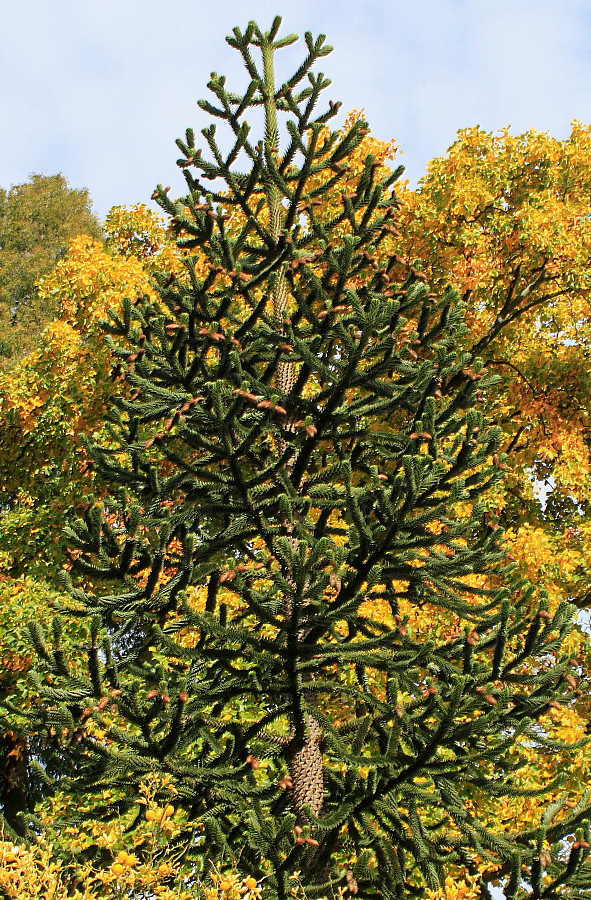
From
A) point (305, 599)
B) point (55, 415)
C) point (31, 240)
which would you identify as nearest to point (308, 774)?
point (305, 599)

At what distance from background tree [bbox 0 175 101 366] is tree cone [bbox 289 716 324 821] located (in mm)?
17210

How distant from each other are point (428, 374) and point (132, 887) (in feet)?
14.1

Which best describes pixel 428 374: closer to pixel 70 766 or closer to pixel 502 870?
pixel 70 766

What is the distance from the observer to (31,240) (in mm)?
27094

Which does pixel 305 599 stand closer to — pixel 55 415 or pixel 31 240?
pixel 55 415

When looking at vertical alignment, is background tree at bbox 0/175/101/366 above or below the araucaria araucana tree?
above

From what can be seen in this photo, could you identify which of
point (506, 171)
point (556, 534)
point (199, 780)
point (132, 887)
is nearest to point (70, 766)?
point (199, 780)

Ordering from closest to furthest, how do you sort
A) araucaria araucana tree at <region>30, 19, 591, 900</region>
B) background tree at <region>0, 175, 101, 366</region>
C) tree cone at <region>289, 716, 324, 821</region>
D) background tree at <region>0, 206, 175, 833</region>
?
araucaria araucana tree at <region>30, 19, 591, 900</region> → tree cone at <region>289, 716, 324, 821</region> → background tree at <region>0, 206, 175, 833</region> → background tree at <region>0, 175, 101, 366</region>

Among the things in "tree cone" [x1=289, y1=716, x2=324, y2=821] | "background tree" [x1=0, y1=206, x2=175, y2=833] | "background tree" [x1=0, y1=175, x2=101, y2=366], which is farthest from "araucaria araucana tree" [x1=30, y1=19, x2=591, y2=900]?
"background tree" [x1=0, y1=175, x2=101, y2=366]

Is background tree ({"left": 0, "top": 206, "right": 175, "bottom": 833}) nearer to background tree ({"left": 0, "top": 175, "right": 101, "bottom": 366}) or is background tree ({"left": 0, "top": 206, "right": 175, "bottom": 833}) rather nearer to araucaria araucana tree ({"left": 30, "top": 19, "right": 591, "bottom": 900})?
araucaria araucana tree ({"left": 30, "top": 19, "right": 591, "bottom": 900})

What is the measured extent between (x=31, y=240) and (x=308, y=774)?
2426 cm

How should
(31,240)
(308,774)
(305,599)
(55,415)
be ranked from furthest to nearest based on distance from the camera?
(31,240) → (55,415) → (308,774) → (305,599)

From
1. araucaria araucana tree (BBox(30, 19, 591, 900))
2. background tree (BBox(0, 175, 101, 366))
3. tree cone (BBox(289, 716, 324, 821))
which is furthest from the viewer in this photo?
background tree (BBox(0, 175, 101, 366))

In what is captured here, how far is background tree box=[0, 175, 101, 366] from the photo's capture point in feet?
75.5
